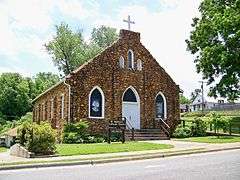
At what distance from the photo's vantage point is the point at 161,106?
3638 centimetres

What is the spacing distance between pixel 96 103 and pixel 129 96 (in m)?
3.30

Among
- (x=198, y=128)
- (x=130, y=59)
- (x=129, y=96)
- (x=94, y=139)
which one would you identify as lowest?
(x=94, y=139)

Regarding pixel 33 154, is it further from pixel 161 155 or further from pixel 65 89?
pixel 65 89

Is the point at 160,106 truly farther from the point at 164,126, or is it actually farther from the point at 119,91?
the point at 119,91

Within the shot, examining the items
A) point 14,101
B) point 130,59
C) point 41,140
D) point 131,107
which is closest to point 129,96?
point 131,107

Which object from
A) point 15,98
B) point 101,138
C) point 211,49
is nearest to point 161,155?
point 101,138

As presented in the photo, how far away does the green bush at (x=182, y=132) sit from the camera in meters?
33.7

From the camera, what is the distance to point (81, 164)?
648 inches

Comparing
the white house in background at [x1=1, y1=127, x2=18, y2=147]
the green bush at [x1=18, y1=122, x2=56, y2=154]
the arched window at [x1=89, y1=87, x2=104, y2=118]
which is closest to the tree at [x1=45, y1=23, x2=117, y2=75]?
the white house in background at [x1=1, y1=127, x2=18, y2=147]

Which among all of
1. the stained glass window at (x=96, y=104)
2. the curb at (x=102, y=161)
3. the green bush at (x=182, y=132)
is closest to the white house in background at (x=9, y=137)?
the stained glass window at (x=96, y=104)

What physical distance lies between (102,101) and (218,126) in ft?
28.7

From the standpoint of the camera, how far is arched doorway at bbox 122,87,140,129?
112 ft

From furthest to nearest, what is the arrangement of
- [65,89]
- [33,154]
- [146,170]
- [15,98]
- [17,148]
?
[15,98]
[65,89]
[17,148]
[33,154]
[146,170]

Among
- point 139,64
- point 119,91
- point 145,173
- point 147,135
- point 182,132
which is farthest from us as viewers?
point 139,64
